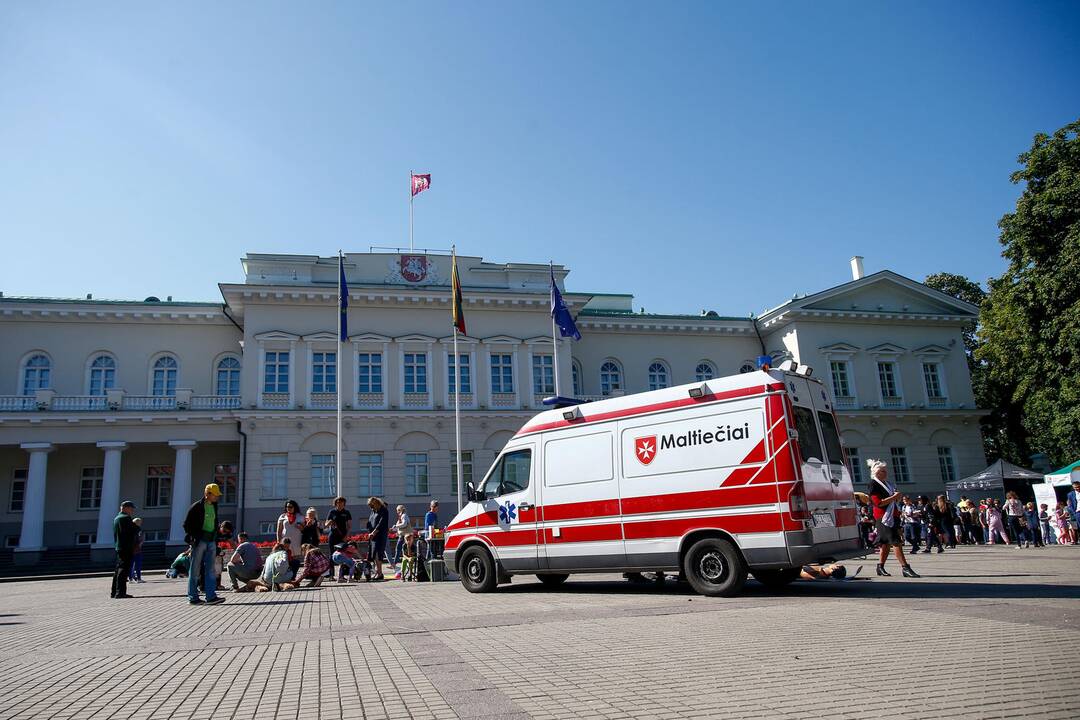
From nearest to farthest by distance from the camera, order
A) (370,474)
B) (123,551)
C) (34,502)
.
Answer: (123,551) → (34,502) → (370,474)

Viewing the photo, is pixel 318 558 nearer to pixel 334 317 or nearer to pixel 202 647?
pixel 202 647

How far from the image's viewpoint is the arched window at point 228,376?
33.2 m

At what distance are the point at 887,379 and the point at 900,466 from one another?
182 inches

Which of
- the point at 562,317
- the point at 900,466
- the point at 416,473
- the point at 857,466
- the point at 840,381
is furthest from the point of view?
the point at 840,381

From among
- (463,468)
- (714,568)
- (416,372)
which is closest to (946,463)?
(463,468)

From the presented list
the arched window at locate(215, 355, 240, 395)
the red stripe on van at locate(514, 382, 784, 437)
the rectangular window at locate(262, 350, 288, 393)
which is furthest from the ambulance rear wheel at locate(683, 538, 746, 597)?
the arched window at locate(215, 355, 240, 395)

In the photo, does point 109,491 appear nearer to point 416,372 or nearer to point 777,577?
point 416,372

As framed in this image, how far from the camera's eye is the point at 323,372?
31391mm

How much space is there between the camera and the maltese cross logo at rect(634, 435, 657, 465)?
1088 cm

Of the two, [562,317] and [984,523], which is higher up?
[562,317]

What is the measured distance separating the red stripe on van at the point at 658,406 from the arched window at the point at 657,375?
84.6ft

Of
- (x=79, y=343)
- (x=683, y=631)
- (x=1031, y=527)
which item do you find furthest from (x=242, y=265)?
(x=1031, y=527)

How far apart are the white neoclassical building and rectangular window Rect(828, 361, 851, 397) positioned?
0.55 m

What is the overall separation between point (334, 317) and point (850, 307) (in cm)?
2627
